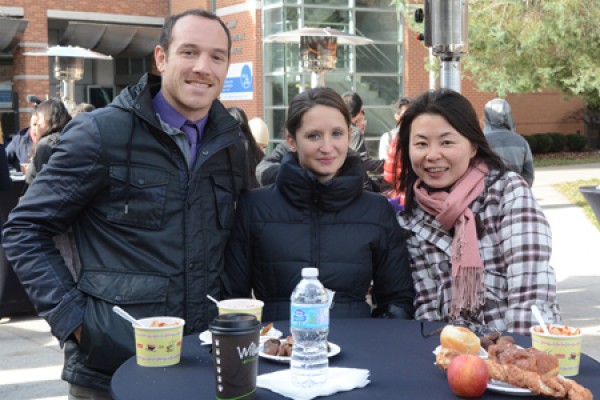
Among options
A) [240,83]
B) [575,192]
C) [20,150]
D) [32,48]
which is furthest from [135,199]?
[32,48]

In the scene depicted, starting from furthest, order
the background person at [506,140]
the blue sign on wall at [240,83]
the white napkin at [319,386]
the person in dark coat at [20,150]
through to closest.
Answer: the blue sign on wall at [240,83], the person in dark coat at [20,150], the background person at [506,140], the white napkin at [319,386]

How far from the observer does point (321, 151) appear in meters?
3.64

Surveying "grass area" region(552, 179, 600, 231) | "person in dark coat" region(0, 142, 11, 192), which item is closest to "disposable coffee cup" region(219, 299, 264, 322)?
"person in dark coat" region(0, 142, 11, 192)

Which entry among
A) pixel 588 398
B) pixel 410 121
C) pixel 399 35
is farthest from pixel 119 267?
pixel 399 35

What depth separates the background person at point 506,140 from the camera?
8.34 metres

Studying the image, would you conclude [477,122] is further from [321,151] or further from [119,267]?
[119,267]

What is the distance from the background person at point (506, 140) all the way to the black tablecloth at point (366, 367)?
17.8 ft

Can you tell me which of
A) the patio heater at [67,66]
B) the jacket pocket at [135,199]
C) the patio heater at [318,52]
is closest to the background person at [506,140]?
the patio heater at [318,52]

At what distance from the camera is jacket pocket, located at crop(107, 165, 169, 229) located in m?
3.17

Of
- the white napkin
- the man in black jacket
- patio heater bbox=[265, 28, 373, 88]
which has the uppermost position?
patio heater bbox=[265, 28, 373, 88]

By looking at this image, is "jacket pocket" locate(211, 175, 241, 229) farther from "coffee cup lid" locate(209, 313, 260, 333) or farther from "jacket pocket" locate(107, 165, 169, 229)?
"coffee cup lid" locate(209, 313, 260, 333)

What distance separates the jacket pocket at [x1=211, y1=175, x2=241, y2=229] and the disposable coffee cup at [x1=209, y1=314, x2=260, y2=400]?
105 centimetres

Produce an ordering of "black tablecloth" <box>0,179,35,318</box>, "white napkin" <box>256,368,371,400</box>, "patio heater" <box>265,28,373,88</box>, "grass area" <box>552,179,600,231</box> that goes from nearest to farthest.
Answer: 1. "white napkin" <box>256,368,371,400</box>
2. "black tablecloth" <box>0,179,35,318</box>
3. "patio heater" <box>265,28,373,88</box>
4. "grass area" <box>552,179,600,231</box>

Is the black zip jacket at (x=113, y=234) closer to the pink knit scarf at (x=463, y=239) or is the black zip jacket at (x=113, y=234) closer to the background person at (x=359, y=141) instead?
the pink knit scarf at (x=463, y=239)
